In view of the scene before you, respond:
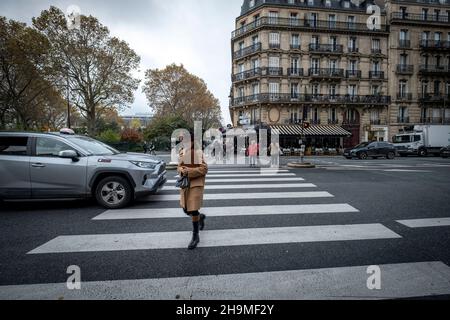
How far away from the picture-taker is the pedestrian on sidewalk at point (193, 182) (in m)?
3.63

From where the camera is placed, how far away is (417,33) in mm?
35156

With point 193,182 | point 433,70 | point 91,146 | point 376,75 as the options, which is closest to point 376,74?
point 376,75

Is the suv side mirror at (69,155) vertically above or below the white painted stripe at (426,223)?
above

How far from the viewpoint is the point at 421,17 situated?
34938 mm

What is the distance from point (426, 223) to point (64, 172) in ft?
24.4

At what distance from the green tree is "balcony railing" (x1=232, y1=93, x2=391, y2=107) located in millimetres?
15517

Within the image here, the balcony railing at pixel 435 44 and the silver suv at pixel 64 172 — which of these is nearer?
the silver suv at pixel 64 172

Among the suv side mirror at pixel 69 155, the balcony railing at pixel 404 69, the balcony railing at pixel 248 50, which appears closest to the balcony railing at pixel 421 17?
the balcony railing at pixel 404 69

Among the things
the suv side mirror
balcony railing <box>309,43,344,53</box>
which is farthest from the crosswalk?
balcony railing <box>309,43,344,53</box>

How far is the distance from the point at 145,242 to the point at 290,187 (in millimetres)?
5439

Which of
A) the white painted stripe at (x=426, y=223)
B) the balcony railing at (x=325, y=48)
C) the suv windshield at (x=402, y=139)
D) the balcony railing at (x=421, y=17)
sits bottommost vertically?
the white painted stripe at (x=426, y=223)

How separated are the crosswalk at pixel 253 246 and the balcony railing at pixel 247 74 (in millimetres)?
28432

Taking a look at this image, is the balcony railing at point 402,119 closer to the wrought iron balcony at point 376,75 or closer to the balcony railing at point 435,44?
Result: the wrought iron balcony at point 376,75

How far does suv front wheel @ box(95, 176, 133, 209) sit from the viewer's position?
560 cm
